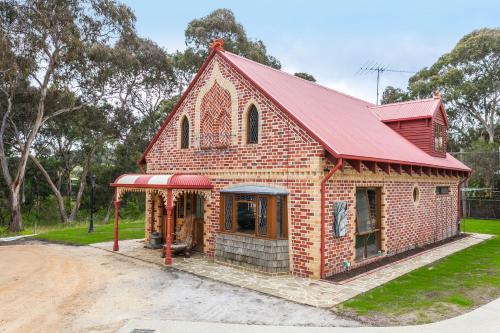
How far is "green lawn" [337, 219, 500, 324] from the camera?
295 inches

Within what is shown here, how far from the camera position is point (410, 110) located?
1823 centimetres

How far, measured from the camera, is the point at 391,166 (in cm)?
1265

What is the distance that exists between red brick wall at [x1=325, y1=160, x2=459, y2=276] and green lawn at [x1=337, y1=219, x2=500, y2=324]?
151 centimetres

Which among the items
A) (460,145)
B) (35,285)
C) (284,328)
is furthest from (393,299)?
(460,145)

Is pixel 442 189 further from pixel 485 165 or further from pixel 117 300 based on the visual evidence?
pixel 485 165

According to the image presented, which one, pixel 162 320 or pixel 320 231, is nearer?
pixel 162 320

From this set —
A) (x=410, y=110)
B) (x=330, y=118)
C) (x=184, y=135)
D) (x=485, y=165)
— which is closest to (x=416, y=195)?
(x=410, y=110)

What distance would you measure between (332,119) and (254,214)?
4.25m

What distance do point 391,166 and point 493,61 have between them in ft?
118

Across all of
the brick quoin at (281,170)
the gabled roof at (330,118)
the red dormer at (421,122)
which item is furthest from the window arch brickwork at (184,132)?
the red dormer at (421,122)

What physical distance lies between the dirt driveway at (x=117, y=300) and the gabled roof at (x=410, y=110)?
12484 mm

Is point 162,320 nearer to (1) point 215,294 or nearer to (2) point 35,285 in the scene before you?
(1) point 215,294

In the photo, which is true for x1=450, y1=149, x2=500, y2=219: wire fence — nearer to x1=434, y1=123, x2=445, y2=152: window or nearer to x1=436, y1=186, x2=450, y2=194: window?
x1=434, y1=123, x2=445, y2=152: window

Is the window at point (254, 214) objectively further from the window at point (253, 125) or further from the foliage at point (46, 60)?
the foliage at point (46, 60)
